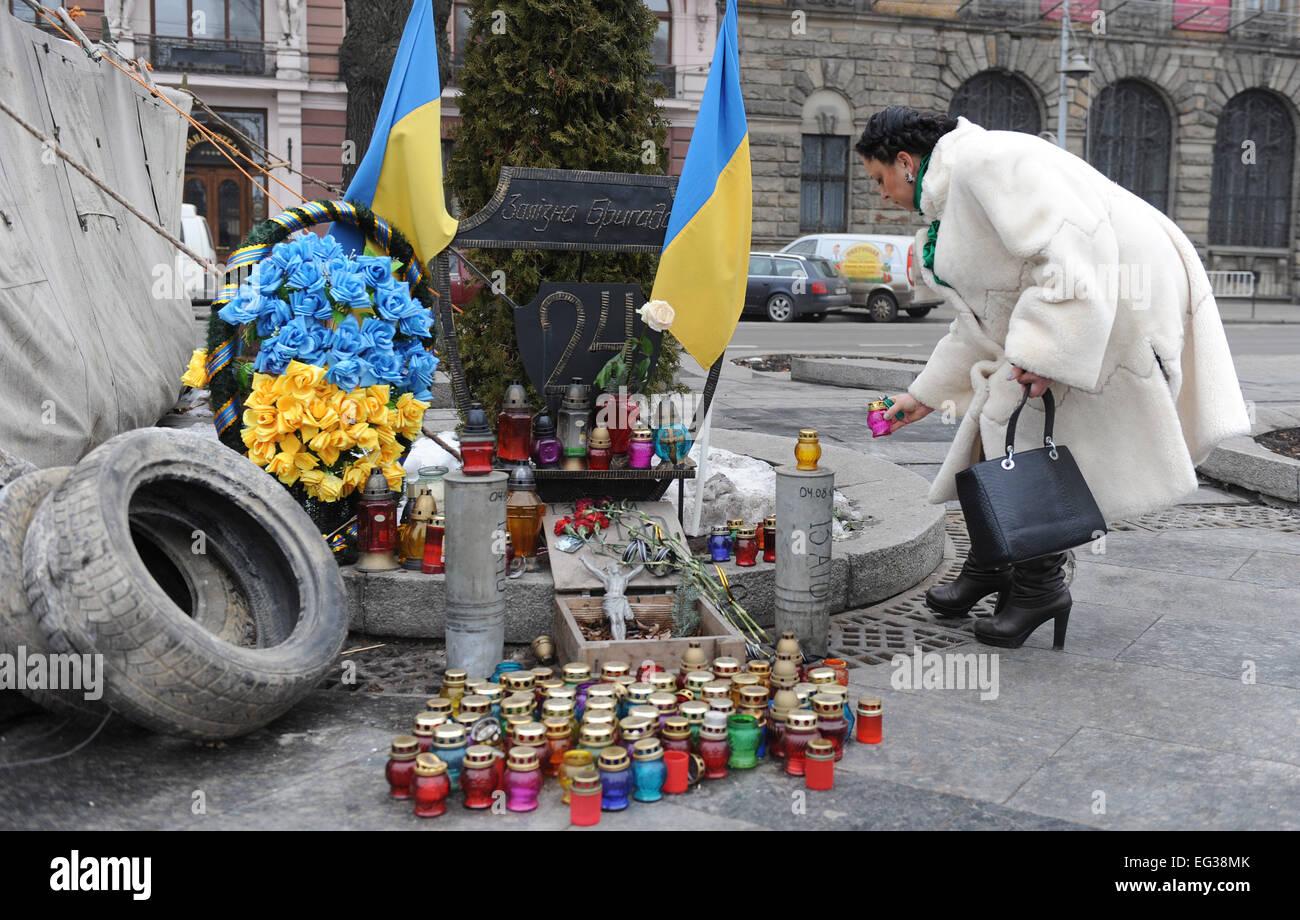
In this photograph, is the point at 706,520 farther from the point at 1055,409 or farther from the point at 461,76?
the point at 461,76

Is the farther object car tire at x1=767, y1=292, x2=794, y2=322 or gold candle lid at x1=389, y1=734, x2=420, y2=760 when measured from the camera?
car tire at x1=767, y1=292, x2=794, y2=322

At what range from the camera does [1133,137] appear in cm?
3072

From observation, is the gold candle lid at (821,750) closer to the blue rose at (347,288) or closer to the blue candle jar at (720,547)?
the blue candle jar at (720,547)

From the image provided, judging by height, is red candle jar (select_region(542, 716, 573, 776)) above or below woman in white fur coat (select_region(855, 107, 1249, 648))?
below

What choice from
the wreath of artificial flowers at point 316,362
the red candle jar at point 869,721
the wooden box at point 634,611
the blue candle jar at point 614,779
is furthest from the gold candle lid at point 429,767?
the wreath of artificial flowers at point 316,362

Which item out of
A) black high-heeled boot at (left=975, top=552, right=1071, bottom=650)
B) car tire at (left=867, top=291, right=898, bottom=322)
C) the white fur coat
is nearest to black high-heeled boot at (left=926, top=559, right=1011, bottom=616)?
black high-heeled boot at (left=975, top=552, right=1071, bottom=650)

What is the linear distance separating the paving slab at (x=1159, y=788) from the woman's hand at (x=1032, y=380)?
1.14m

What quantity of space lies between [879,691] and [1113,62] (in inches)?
1187

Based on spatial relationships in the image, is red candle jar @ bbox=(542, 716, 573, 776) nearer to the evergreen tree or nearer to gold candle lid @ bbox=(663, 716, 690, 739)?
gold candle lid @ bbox=(663, 716, 690, 739)

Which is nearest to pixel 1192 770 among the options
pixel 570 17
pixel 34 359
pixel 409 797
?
pixel 409 797

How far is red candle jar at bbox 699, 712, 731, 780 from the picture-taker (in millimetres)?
3307

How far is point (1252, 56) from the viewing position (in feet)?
102

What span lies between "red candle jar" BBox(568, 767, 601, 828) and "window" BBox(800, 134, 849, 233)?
2684 centimetres

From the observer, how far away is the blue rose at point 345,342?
4.60 metres
